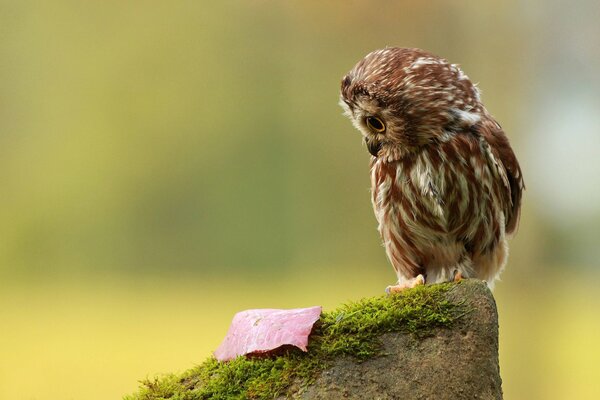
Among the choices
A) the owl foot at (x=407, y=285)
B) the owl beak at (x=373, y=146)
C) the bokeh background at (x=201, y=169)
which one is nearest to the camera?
the owl foot at (x=407, y=285)

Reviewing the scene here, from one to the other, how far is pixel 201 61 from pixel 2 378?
94.2 inches

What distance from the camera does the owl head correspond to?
210cm

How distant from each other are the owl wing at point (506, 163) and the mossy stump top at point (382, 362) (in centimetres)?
50

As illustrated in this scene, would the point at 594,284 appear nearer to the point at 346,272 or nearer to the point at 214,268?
the point at 346,272

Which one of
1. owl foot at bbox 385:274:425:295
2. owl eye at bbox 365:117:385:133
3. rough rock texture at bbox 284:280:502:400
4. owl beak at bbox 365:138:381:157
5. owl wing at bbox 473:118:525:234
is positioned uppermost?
owl eye at bbox 365:117:385:133

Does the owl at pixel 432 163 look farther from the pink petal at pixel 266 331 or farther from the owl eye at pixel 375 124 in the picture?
the pink petal at pixel 266 331

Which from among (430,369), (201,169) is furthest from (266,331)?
(201,169)

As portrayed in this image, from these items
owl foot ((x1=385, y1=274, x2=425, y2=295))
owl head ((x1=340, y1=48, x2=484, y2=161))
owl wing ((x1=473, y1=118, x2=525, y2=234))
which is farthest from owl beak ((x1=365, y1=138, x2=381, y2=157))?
owl foot ((x1=385, y1=274, x2=425, y2=295))

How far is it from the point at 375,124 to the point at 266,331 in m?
0.70

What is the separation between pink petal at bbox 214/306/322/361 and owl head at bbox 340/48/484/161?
1.93ft

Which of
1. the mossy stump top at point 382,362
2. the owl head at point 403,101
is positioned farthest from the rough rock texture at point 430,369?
the owl head at point 403,101

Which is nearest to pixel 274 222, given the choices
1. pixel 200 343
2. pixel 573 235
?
pixel 200 343

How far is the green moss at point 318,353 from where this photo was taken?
68.8 inches

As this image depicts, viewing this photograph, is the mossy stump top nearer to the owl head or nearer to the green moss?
the green moss
